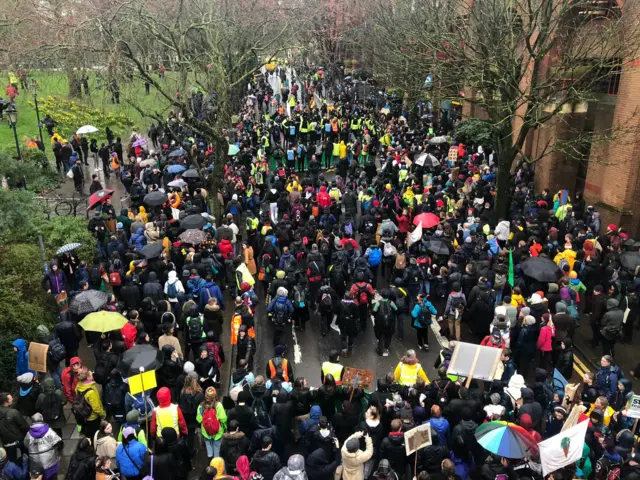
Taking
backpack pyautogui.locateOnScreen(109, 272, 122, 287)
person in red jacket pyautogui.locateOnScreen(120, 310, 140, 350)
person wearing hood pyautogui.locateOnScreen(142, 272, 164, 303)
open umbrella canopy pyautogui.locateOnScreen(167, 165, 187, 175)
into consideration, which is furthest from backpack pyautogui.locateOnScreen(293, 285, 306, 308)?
open umbrella canopy pyautogui.locateOnScreen(167, 165, 187, 175)

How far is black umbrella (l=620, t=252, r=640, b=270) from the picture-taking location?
12680 mm

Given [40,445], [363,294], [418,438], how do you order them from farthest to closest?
[363,294]
[40,445]
[418,438]

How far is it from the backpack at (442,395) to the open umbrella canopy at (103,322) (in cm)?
552

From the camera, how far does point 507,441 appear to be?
6934 millimetres

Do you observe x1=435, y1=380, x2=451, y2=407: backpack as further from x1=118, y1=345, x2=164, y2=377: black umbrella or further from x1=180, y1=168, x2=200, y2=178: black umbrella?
x1=180, y1=168, x2=200, y2=178: black umbrella

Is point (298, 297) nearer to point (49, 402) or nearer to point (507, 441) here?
point (49, 402)

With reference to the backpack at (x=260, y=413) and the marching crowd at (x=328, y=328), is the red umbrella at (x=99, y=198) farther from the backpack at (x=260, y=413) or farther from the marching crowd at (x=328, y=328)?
the backpack at (x=260, y=413)

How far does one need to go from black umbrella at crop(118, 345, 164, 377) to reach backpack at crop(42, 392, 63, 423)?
983 millimetres

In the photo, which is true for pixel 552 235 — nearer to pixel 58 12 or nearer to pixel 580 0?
→ pixel 580 0

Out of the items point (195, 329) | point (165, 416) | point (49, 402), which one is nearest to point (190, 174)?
point (195, 329)

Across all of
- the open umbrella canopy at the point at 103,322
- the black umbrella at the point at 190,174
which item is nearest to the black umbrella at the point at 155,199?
the black umbrella at the point at 190,174

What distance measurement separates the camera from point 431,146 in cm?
2542

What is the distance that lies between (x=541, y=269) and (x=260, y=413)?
677cm

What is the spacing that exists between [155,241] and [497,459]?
10.3 metres
